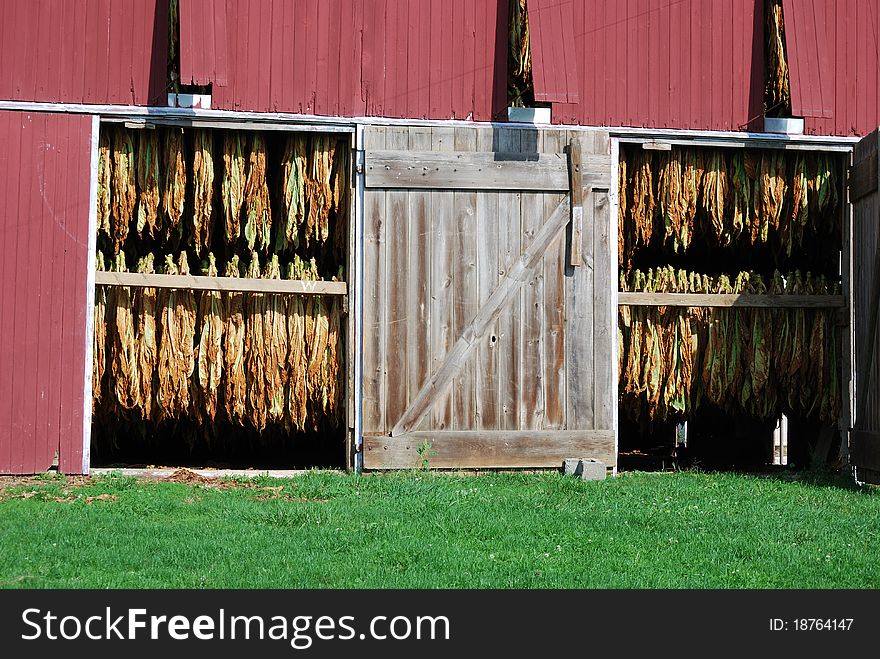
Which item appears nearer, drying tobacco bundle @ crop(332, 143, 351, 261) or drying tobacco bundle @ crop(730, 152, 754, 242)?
drying tobacco bundle @ crop(332, 143, 351, 261)

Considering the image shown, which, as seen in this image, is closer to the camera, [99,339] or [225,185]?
[99,339]

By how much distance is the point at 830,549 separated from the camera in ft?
23.9

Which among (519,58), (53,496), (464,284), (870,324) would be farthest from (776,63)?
(53,496)

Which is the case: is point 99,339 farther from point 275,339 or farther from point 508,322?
point 508,322

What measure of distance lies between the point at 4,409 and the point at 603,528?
19.0ft

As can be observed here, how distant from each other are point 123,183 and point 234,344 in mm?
1955

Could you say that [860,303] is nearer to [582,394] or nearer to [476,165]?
[582,394]

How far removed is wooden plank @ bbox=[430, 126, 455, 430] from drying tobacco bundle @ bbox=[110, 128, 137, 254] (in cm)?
303

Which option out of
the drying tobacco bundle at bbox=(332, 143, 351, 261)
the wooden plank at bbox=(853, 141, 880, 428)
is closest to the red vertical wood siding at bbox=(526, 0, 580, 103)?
the drying tobacco bundle at bbox=(332, 143, 351, 261)

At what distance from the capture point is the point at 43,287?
1012 cm

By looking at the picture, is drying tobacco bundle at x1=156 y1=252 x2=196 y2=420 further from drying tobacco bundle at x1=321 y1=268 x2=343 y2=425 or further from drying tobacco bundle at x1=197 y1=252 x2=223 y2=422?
drying tobacco bundle at x1=321 y1=268 x2=343 y2=425

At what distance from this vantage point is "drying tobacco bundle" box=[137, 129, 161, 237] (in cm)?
1073

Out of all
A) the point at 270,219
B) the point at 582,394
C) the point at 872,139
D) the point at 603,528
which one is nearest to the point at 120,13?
the point at 270,219

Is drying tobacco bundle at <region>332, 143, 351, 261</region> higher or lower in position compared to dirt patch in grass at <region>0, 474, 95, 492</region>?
higher
